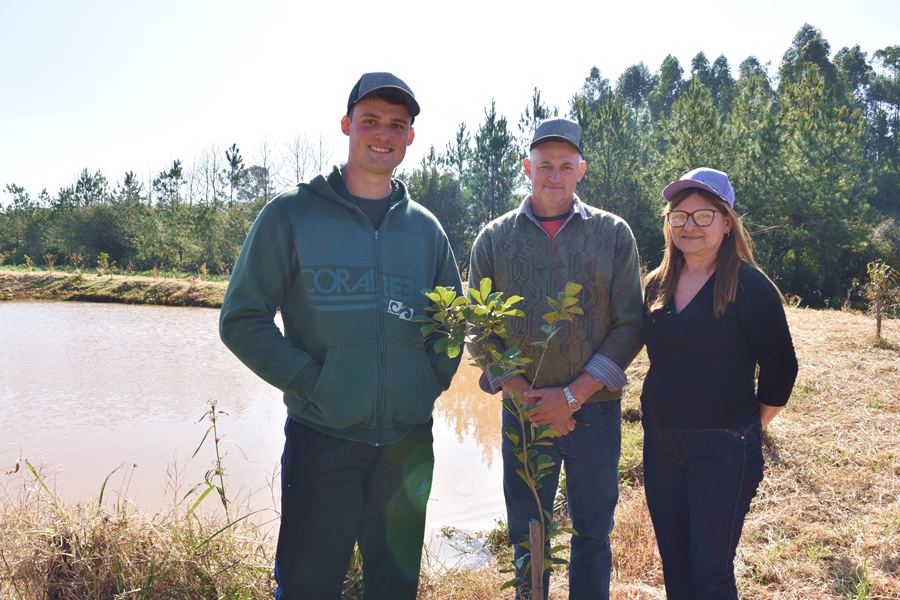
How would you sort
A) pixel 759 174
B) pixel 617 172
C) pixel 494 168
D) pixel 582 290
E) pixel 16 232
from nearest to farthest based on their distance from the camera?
pixel 582 290
pixel 759 174
pixel 617 172
pixel 494 168
pixel 16 232

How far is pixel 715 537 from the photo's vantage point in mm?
1796

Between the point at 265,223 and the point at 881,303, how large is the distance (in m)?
8.11

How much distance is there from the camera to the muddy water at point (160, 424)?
4.50m

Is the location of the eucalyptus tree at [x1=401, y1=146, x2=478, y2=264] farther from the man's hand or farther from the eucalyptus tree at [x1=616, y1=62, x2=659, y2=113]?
the eucalyptus tree at [x1=616, y1=62, x2=659, y2=113]

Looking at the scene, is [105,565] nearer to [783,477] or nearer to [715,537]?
[715,537]

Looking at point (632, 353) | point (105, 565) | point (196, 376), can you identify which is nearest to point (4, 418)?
point (196, 376)

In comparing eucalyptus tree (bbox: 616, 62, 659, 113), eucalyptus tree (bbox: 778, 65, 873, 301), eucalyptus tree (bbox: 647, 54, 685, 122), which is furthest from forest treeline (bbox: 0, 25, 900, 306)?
eucalyptus tree (bbox: 616, 62, 659, 113)

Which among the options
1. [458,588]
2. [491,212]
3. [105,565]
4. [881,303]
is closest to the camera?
[105,565]

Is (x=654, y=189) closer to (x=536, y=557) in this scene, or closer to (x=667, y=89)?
(x=536, y=557)

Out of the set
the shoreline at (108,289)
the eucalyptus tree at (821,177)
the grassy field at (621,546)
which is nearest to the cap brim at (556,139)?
the grassy field at (621,546)

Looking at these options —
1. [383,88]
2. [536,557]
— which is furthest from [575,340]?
[383,88]

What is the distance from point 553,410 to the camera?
2.04 m

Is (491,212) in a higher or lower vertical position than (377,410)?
higher

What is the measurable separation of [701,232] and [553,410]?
80 centimetres
